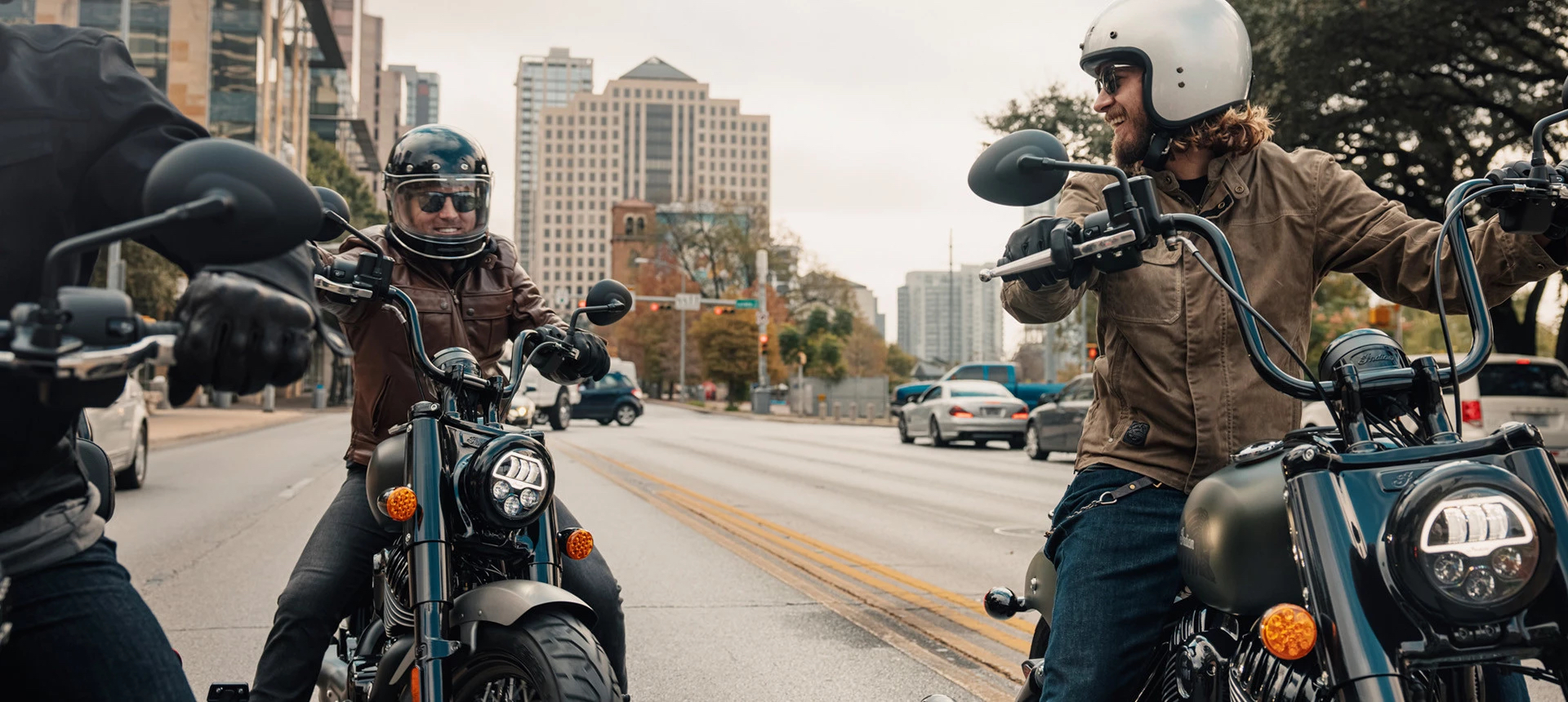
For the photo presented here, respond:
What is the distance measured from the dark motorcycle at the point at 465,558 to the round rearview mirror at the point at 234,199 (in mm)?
A: 1276

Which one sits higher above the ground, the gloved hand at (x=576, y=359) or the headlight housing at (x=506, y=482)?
the gloved hand at (x=576, y=359)

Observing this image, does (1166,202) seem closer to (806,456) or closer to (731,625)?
(731,625)

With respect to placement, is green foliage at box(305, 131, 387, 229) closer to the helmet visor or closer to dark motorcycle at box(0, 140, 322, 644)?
the helmet visor

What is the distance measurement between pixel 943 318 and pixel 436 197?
504ft

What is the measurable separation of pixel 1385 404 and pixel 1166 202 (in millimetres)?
831

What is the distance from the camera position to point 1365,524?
1.84m

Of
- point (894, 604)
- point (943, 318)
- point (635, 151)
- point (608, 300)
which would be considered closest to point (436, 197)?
point (608, 300)

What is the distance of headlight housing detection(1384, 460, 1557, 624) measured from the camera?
1.75 m

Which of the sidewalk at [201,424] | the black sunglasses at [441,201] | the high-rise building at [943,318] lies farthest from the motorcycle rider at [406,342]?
the high-rise building at [943,318]

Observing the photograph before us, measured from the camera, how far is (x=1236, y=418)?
2.52 m

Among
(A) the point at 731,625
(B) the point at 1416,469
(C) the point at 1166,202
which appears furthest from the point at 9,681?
(A) the point at 731,625

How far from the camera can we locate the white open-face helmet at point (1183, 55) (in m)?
2.63

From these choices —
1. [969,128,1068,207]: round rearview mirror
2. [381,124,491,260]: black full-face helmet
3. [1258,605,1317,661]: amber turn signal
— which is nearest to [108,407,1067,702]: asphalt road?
[381,124,491,260]: black full-face helmet

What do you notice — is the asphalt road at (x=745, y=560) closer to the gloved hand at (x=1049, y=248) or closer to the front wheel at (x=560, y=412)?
the gloved hand at (x=1049, y=248)
